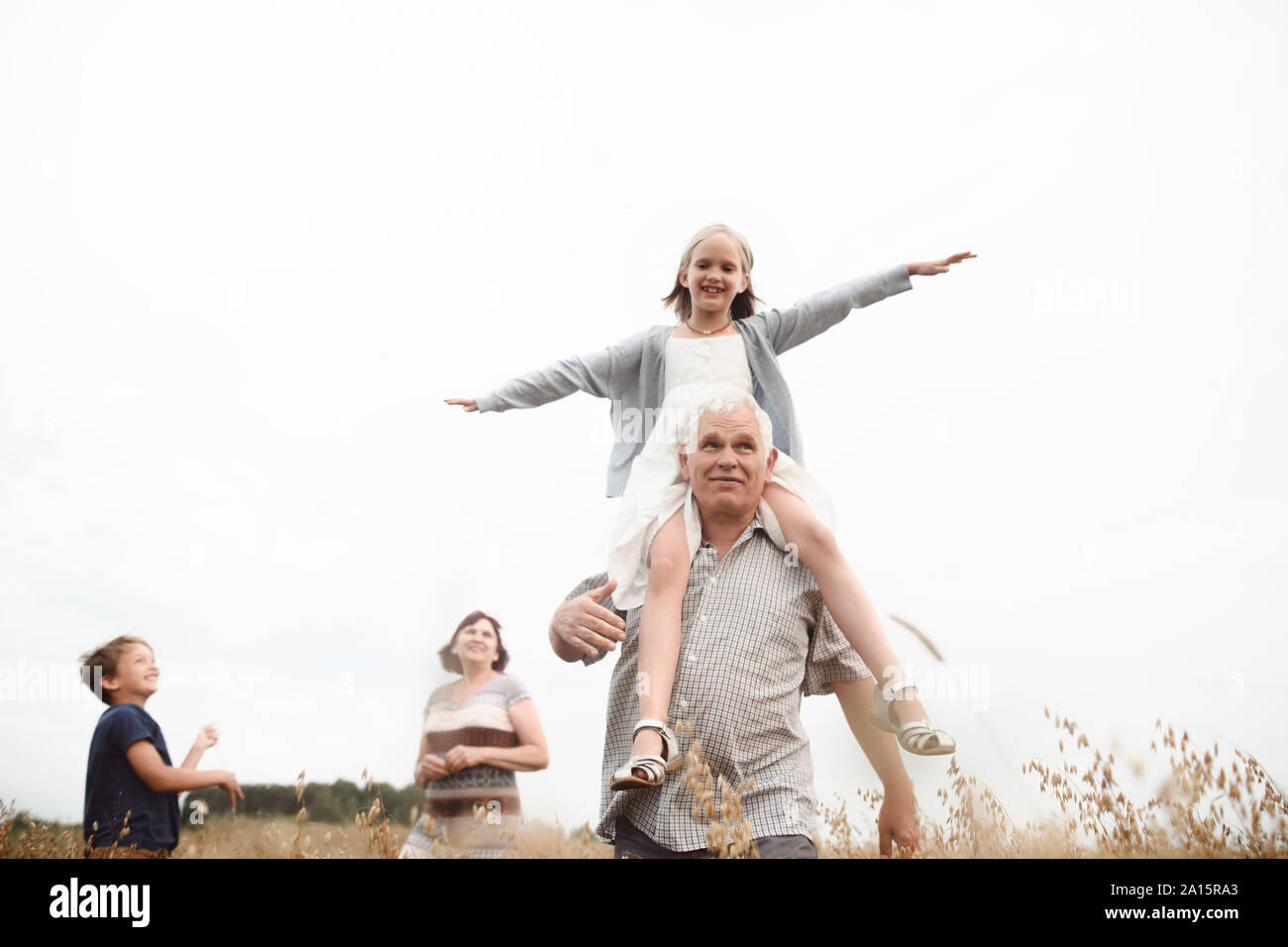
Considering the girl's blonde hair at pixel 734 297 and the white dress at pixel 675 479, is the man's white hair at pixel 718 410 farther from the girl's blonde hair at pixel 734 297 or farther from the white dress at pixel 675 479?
the girl's blonde hair at pixel 734 297

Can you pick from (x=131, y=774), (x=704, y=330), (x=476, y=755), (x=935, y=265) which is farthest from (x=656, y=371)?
(x=131, y=774)

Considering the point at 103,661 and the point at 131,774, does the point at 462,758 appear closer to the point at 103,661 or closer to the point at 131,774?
the point at 131,774

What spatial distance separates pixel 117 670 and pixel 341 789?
1.06 m

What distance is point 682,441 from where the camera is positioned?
383 cm

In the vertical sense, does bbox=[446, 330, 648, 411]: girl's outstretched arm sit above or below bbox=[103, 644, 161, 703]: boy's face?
above

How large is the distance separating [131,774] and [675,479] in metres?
2.33

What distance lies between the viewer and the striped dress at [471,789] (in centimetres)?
369

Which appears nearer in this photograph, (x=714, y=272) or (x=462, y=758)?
(x=462, y=758)

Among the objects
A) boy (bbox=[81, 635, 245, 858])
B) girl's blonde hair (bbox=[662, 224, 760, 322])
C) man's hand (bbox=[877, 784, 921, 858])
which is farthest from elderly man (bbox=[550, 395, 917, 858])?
boy (bbox=[81, 635, 245, 858])

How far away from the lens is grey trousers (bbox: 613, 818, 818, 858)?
9.94 feet

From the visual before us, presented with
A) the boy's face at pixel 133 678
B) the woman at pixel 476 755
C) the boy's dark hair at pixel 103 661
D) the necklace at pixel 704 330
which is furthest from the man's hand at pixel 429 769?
the necklace at pixel 704 330

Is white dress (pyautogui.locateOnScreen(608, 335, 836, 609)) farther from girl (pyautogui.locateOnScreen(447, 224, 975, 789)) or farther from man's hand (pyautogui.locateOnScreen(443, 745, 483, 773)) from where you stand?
Answer: man's hand (pyautogui.locateOnScreen(443, 745, 483, 773))

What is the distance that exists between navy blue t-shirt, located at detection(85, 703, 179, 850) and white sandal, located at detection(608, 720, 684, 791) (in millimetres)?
1849
